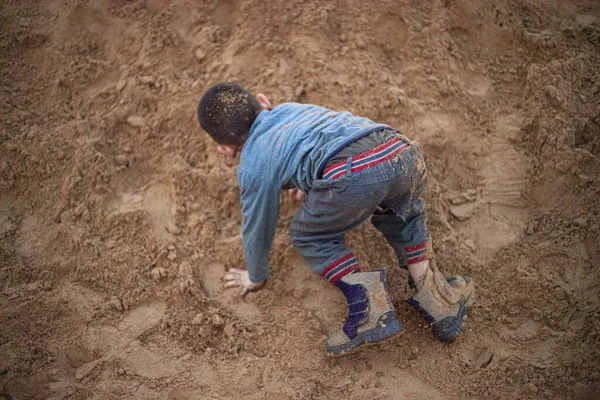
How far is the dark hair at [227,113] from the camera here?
7.52 ft

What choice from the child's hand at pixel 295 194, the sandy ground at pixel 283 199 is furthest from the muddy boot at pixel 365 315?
the child's hand at pixel 295 194

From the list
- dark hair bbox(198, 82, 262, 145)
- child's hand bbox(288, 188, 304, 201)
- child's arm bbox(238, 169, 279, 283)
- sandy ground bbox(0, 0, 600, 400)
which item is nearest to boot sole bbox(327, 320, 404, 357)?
sandy ground bbox(0, 0, 600, 400)

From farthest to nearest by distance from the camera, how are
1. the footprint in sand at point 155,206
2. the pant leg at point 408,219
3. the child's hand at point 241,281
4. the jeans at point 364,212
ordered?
the footprint in sand at point 155,206 → the child's hand at point 241,281 → the pant leg at point 408,219 → the jeans at point 364,212

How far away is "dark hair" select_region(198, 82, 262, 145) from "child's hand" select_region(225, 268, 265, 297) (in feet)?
2.41

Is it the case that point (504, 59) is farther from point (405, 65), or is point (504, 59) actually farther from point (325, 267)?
point (325, 267)

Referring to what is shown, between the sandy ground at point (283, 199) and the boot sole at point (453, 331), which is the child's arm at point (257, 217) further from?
the boot sole at point (453, 331)

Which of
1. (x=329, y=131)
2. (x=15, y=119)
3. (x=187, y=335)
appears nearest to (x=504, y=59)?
(x=329, y=131)

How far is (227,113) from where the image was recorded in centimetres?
229

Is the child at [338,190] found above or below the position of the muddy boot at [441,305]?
above

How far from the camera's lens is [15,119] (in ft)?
9.39

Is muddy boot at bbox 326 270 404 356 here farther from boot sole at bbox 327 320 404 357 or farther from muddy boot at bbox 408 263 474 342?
muddy boot at bbox 408 263 474 342

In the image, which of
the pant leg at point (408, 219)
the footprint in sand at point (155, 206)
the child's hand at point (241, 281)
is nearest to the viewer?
the pant leg at point (408, 219)

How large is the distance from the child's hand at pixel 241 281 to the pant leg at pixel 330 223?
1.27ft

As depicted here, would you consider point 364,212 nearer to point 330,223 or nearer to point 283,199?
point 330,223
